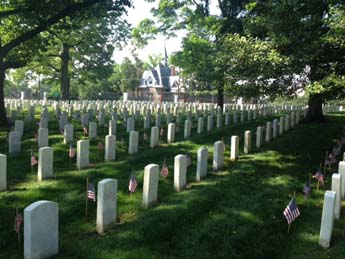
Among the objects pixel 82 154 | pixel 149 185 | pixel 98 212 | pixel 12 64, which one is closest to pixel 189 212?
pixel 149 185

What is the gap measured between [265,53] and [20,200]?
26.7ft

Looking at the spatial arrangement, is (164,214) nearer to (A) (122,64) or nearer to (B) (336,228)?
(B) (336,228)

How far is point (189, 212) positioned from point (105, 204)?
1.44m

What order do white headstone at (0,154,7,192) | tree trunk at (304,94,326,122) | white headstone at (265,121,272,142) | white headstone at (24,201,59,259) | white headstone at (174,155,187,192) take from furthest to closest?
tree trunk at (304,94,326,122)
white headstone at (265,121,272,142)
white headstone at (174,155,187,192)
white headstone at (0,154,7,192)
white headstone at (24,201,59,259)

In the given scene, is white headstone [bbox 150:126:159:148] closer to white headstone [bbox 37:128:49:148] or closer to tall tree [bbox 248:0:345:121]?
white headstone [bbox 37:128:49:148]

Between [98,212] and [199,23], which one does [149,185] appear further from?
[199,23]

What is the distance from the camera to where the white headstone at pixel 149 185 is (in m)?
6.24

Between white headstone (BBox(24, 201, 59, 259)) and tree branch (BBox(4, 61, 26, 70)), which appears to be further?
tree branch (BBox(4, 61, 26, 70))

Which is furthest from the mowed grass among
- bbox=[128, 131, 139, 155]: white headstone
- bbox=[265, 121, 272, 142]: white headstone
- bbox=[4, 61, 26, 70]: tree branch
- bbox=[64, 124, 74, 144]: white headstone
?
bbox=[4, 61, 26, 70]: tree branch

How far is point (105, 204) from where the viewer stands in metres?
5.35

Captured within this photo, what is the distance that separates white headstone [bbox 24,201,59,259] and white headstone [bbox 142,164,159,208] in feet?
6.51

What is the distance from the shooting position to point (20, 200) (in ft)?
20.6

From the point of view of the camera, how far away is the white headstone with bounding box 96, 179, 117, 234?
5.25m

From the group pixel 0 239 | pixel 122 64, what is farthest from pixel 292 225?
pixel 122 64
